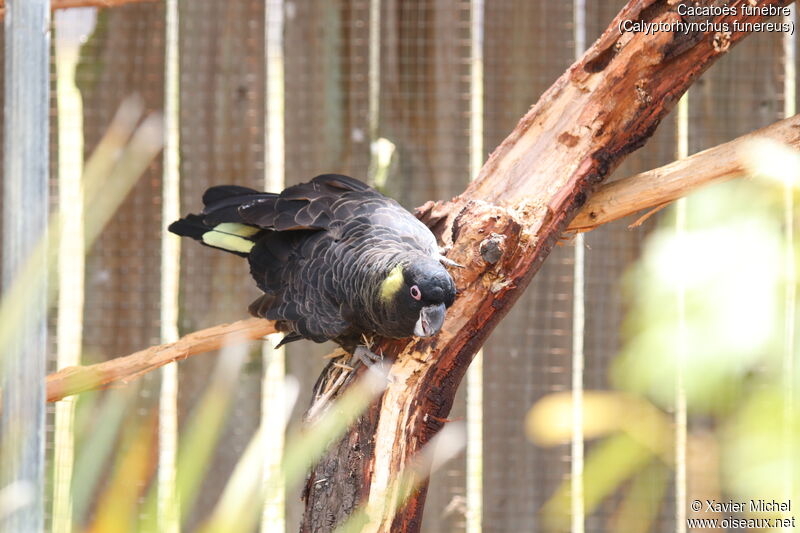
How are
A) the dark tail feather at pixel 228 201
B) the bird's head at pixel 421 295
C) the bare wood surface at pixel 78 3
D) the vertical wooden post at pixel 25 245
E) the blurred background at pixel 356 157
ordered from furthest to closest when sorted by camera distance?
1. the blurred background at pixel 356 157
2. the dark tail feather at pixel 228 201
3. the bare wood surface at pixel 78 3
4. the bird's head at pixel 421 295
5. the vertical wooden post at pixel 25 245

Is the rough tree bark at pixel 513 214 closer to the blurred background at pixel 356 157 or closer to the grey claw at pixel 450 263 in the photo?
the grey claw at pixel 450 263

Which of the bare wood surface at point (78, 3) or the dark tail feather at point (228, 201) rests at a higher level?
the bare wood surface at point (78, 3)

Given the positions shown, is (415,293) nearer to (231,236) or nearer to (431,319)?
(431,319)

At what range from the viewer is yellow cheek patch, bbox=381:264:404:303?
1.73m

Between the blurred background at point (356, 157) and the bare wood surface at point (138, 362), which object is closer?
the bare wood surface at point (138, 362)

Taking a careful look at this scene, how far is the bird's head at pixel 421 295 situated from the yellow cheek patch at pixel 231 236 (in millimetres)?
633

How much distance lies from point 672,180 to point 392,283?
0.72 metres

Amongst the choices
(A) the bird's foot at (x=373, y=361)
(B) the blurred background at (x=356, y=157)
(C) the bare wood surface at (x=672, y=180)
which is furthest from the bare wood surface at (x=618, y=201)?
(B) the blurred background at (x=356, y=157)

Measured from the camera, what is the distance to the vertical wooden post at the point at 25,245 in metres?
0.68

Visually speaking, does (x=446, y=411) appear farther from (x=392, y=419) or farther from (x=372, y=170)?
(x=372, y=170)

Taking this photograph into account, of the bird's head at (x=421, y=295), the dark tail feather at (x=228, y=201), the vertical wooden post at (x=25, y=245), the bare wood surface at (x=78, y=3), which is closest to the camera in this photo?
the vertical wooden post at (x=25, y=245)

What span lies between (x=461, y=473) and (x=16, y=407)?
7.12 feet

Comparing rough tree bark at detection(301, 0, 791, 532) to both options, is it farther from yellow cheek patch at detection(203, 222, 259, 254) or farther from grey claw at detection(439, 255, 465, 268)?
yellow cheek patch at detection(203, 222, 259, 254)

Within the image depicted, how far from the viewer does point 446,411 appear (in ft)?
5.81
